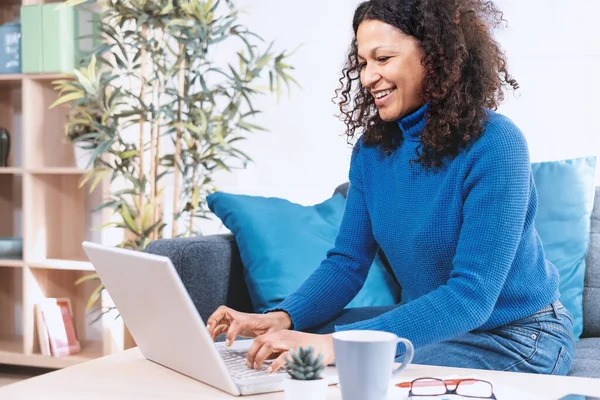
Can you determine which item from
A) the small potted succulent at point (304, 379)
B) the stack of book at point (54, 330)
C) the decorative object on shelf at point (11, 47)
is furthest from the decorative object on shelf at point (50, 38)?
the small potted succulent at point (304, 379)

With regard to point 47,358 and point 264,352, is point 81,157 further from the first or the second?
point 264,352

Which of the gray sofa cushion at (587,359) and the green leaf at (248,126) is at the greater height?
the green leaf at (248,126)

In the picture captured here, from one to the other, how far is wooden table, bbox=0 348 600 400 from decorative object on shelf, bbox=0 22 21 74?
2.58 m

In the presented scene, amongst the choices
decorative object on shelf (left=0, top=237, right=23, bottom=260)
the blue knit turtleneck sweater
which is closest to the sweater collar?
the blue knit turtleneck sweater

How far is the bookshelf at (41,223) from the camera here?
3396 mm

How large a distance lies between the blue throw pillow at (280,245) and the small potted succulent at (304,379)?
1.20 meters

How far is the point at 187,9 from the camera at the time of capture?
2.85 m

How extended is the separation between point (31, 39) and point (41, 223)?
2.51 feet

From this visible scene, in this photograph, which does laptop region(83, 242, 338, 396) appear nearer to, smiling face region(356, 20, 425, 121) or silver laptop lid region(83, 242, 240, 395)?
silver laptop lid region(83, 242, 240, 395)

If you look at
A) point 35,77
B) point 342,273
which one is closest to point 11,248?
point 35,77

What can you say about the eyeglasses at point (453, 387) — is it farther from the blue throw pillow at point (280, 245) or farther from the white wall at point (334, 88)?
the white wall at point (334, 88)

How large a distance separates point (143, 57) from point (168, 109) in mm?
224

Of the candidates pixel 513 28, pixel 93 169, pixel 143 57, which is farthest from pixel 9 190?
pixel 513 28

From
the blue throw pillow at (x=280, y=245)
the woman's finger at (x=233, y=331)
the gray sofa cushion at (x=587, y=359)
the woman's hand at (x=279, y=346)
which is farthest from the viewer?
the blue throw pillow at (x=280, y=245)
